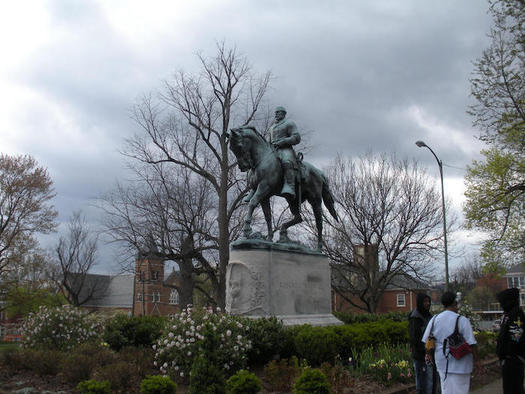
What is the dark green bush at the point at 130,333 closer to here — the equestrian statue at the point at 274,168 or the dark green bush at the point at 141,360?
the dark green bush at the point at 141,360

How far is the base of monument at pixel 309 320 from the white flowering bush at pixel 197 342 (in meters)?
1.83

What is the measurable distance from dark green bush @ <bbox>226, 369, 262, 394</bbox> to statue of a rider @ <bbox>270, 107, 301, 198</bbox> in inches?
243

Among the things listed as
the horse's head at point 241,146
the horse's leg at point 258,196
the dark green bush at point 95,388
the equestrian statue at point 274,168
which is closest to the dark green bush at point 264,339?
the equestrian statue at point 274,168

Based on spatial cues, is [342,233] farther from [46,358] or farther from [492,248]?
[46,358]

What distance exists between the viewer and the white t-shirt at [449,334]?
5832mm

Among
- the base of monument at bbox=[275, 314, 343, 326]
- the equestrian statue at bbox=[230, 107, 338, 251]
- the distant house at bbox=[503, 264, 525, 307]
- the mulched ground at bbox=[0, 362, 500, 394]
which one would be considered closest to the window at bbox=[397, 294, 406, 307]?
the distant house at bbox=[503, 264, 525, 307]

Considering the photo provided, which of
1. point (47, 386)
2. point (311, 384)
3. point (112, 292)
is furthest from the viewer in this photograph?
point (112, 292)

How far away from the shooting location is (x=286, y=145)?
42.0 feet

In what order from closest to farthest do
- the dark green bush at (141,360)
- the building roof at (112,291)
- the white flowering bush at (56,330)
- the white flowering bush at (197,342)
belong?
the white flowering bush at (197,342)
the dark green bush at (141,360)
the white flowering bush at (56,330)
the building roof at (112,291)

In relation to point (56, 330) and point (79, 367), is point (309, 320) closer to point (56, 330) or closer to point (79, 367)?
point (79, 367)

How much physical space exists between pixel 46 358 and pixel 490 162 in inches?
876

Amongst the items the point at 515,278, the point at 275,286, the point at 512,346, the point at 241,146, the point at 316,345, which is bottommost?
the point at 316,345

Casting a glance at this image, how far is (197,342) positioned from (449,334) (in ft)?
14.2

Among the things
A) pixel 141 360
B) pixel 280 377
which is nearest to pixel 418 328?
pixel 280 377
